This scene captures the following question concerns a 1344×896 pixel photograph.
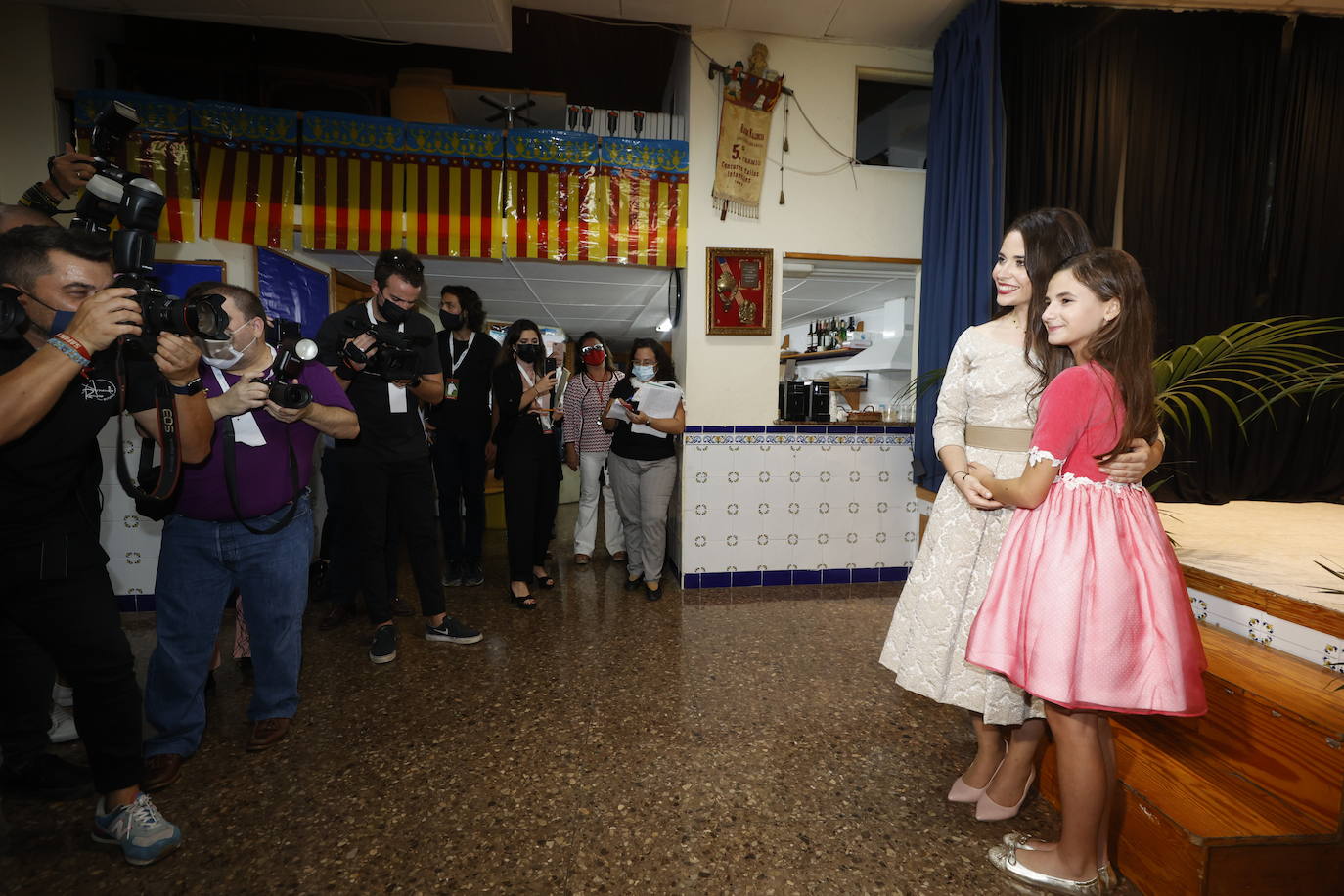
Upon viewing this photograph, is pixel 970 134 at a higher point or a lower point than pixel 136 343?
higher

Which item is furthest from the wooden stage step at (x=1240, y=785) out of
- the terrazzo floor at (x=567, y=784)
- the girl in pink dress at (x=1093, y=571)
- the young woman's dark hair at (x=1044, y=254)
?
the young woman's dark hair at (x=1044, y=254)

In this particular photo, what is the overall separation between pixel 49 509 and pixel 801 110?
12.1 feet

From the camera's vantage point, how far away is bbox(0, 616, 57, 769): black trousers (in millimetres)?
1525

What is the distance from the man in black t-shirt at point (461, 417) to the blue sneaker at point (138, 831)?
6.59 feet

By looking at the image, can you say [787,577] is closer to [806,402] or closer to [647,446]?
[806,402]

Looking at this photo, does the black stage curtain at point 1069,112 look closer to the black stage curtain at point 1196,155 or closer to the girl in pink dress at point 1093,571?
the black stage curtain at point 1196,155

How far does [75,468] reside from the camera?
1.30 metres

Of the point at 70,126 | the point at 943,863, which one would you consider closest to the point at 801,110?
the point at 943,863

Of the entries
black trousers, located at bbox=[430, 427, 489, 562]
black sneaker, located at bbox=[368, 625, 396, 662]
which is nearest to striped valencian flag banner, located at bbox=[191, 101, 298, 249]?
black trousers, located at bbox=[430, 427, 489, 562]

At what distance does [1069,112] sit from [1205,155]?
0.72 meters

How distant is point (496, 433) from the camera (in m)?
3.16

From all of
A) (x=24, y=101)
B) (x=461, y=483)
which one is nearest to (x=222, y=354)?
(x=461, y=483)

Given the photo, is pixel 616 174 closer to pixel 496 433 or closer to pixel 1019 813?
pixel 496 433

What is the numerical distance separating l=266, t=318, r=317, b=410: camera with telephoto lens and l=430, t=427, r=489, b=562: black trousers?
1623 mm
